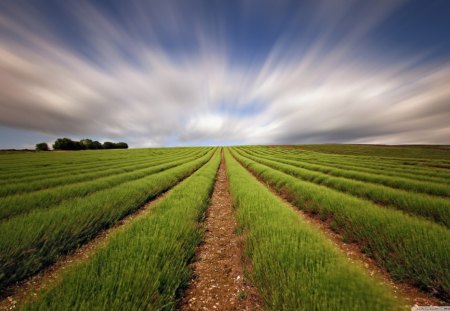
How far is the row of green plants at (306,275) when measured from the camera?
2.47m

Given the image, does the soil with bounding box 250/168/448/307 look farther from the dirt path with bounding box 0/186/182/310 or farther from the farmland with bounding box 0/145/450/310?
the dirt path with bounding box 0/186/182/310

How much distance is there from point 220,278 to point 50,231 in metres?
4.67

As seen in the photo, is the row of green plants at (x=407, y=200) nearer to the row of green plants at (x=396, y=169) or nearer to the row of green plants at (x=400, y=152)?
the row of green plants at (x=396, y=169)

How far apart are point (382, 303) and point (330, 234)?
4.10 m

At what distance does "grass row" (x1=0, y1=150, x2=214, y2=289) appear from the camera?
12.9 ft

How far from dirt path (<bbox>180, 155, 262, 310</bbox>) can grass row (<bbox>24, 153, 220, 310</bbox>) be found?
30 cm

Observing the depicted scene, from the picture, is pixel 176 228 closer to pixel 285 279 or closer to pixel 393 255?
pixel 285 279

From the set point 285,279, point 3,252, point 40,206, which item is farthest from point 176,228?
point 40,206

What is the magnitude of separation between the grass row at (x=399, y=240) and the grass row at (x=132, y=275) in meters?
4.30

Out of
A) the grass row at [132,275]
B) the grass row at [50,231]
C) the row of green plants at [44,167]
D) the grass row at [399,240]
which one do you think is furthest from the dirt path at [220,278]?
the row of green plants at [44,167]

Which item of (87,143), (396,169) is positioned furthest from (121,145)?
(396,169)

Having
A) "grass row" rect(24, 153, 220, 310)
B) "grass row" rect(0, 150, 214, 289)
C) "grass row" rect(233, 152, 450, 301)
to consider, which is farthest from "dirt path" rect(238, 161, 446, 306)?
"grass row" rect(0, 150, 214, 289)

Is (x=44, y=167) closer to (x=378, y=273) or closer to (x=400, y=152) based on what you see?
(x=378, y=273)

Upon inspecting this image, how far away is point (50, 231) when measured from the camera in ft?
16.6
